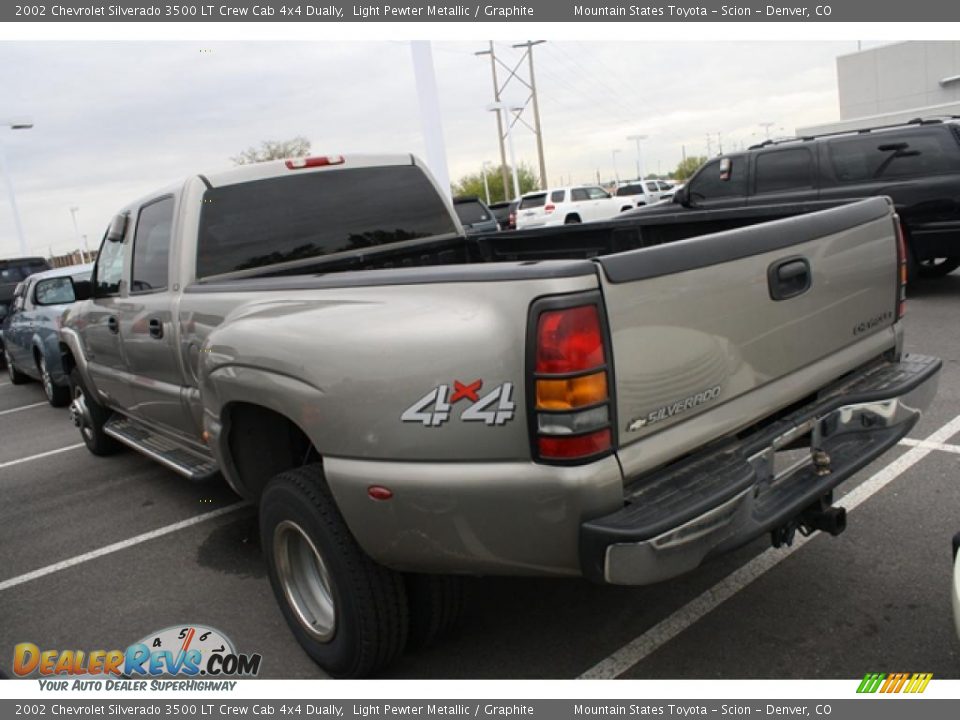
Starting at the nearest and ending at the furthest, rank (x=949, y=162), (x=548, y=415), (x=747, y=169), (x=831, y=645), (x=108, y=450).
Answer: (x=548, y=415) → (x=831, y=645) → (x=108, y=450) → (x=949, y=162) → (x=747, y=169)

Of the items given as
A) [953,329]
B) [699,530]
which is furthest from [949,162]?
[699,530]

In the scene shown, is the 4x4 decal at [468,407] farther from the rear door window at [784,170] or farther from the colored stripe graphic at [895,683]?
the rear door window at [784,170]

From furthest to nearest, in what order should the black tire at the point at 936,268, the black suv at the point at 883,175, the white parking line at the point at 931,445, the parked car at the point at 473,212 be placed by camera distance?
the parked car at the point at 473,212 < the black tire at the point at 936,268 < the black suv at the point at 883,175 < the white parking line at the point at 931,445

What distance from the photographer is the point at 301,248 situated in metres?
4.20

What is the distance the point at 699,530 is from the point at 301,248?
276 cm

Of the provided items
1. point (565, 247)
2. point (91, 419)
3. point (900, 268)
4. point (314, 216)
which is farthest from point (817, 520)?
point (91, 419)

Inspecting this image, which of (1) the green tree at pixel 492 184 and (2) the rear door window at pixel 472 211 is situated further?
(1) the green tree at pixel 492 184

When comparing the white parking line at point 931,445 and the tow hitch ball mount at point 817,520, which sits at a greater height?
the tow hitch ball mount at point 817,520

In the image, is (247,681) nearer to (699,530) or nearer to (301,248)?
(699,530)

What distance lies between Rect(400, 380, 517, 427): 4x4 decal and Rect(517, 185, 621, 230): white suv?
2344 cm

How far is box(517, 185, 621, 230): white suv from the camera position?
84.6 ft

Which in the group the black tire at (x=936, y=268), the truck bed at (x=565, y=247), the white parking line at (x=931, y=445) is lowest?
the white parking line at (x=931, y=445)

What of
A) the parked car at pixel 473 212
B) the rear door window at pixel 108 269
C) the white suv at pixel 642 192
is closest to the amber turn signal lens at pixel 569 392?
the rear door window at pixel 108 269

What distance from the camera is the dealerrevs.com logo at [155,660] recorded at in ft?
10.3
